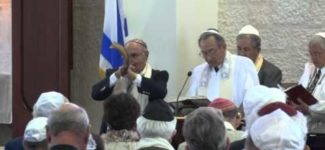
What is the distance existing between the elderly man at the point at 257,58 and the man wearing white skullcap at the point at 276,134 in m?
3.74

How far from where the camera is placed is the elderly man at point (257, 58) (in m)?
7.19

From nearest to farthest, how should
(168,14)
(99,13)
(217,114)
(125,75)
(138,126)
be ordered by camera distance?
1. (217,114)
2. (138,126)
3. (125,75)
4. (168,14)
5. (99,13)

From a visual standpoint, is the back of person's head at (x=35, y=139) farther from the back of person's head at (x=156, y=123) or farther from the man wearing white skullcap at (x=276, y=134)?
the man wearing white skullcap at (x=276, y=134)

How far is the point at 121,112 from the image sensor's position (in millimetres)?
4465

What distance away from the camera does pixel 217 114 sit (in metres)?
3.67

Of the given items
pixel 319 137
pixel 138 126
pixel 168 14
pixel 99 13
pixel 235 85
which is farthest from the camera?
pixel 99 13

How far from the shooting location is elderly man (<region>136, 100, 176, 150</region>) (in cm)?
425

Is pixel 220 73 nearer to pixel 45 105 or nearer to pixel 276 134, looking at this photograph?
pixel 45 105

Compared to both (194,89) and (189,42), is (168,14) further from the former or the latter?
(194,89)

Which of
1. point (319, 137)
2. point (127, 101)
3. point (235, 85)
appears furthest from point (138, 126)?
point (235, 85)

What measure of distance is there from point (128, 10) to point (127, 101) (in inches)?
137

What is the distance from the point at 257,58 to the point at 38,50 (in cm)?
226

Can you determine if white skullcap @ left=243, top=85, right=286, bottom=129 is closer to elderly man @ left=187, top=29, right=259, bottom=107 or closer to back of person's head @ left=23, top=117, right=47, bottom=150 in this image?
back of person's head @ left=23, top=117, right=47, bottom=150

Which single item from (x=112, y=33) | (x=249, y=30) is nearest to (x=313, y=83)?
(x=249, y=30)
